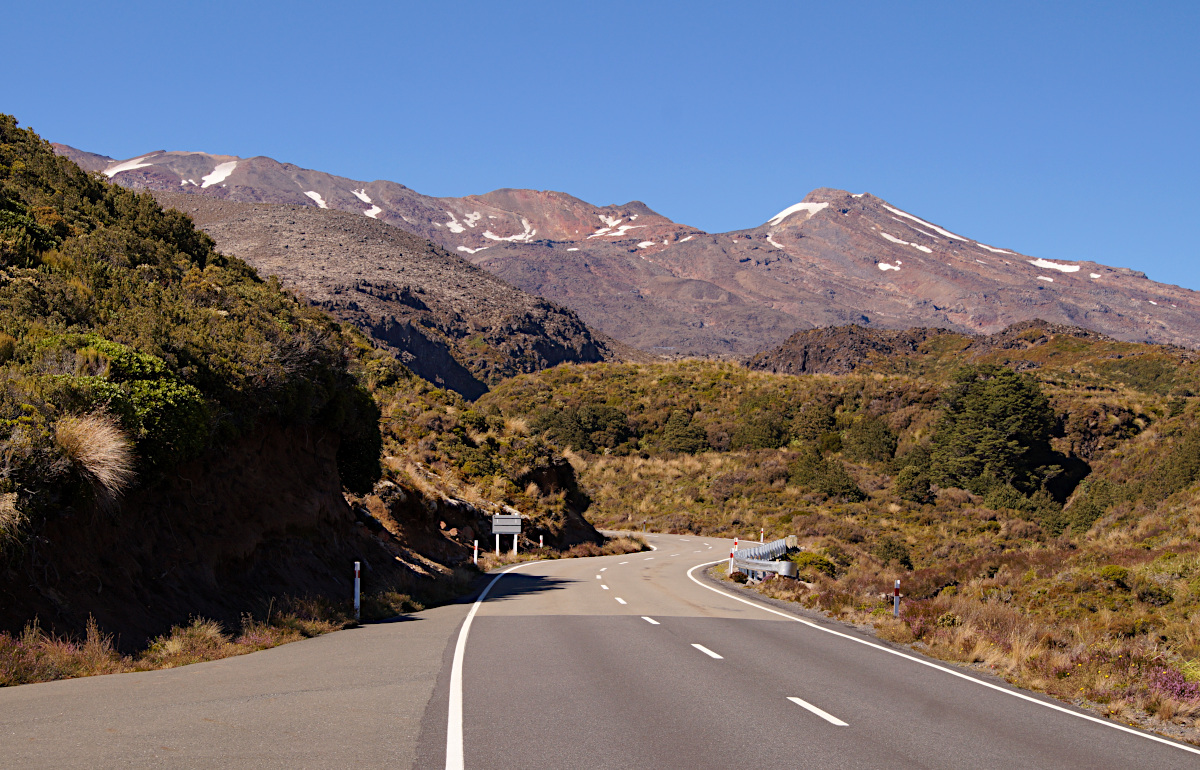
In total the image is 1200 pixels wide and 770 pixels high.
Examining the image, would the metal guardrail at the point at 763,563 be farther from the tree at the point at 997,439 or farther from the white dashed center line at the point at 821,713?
the tree at the point at 997,439

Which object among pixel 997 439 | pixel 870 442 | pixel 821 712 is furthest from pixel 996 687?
pixel 870 442

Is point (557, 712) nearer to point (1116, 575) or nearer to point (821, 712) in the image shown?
point (821, 712)

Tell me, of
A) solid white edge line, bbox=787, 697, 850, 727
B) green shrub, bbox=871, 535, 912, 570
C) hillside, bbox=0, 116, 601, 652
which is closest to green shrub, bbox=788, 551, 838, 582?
green shrub, bbox=871, 535, 912, 570

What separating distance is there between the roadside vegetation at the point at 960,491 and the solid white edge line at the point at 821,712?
10.0ft

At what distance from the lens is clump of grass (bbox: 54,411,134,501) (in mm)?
9242

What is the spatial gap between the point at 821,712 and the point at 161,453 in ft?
27.5

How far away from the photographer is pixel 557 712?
7.25 metres

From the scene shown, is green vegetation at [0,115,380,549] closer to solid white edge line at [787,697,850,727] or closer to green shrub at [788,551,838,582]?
solid white edge line at [787,697,850,727]

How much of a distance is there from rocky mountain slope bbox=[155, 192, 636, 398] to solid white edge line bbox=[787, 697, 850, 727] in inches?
3589

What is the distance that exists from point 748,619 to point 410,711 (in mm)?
9509

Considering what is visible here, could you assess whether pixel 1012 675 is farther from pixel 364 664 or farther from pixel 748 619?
pixel 364 664

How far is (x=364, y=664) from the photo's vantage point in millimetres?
9438

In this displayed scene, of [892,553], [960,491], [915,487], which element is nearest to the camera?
[892,553]

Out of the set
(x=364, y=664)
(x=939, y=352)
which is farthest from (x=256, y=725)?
(x=939, y=352)
